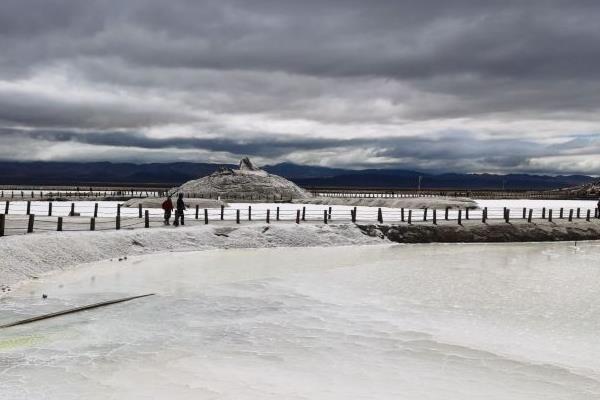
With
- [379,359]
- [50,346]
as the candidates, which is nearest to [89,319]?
[50,346]

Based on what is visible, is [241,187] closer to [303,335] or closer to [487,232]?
[487,232]

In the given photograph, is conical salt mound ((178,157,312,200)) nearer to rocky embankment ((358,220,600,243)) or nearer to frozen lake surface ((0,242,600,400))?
rocky embankment ((358,220,600,243))

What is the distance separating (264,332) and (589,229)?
40.2 m

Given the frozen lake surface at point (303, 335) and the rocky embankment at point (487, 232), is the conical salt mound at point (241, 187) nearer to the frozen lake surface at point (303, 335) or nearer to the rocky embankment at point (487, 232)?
the rocky embankment at point (487, 232)

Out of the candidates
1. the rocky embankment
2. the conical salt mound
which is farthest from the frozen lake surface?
the conical salt mound

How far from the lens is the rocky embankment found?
3988 centimetres

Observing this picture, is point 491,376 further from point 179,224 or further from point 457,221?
point 457,221

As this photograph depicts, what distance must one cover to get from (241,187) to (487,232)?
140 ft

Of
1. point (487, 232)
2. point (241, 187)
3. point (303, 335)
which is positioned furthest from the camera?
point (241, 187)

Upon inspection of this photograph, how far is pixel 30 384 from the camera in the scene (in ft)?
35.6

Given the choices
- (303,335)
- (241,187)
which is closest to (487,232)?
(303,335)

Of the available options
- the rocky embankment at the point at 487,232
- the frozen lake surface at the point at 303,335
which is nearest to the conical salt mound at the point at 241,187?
the rocky embankment at the point at 487,232

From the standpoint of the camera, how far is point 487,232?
42531 mm

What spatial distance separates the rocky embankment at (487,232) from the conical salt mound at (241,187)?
3882 centimetres
